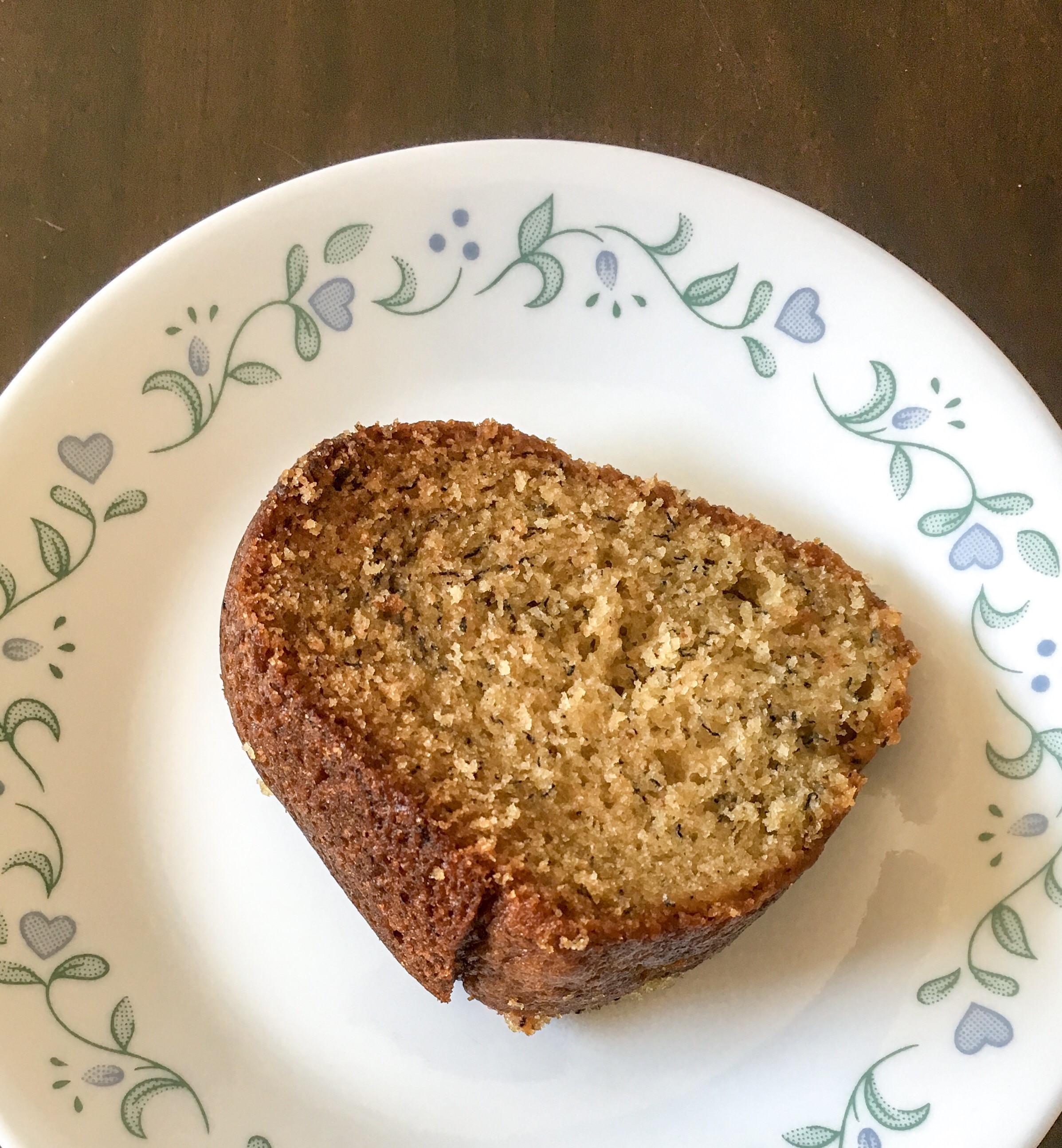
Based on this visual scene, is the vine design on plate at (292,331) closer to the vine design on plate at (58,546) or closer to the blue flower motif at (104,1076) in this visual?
the vine design on plate at (58,546)

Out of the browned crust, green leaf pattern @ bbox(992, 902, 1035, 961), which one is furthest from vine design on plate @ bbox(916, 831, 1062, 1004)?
the browned crust

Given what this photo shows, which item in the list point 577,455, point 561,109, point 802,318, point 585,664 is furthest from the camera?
point 561,109

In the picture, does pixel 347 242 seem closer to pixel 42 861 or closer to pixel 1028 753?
pixel 42 861

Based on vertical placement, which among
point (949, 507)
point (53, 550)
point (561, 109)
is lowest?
point (53, 550)

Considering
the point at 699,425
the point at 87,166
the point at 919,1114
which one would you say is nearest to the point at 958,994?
the point at 919,1114

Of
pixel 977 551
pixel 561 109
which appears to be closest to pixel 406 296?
pixel 561 109

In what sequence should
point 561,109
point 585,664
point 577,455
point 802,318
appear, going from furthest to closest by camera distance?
point 561,109 → point 577,455 → point 802,318 → point 585,664

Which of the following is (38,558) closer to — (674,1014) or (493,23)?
(674,1014)
